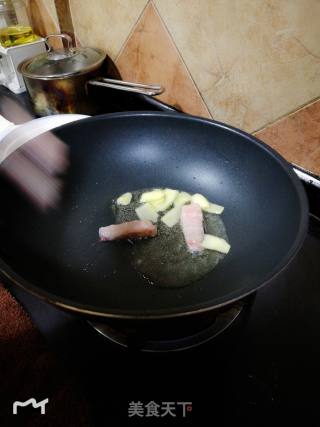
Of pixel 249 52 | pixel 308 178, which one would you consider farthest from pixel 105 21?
pixel 308 178

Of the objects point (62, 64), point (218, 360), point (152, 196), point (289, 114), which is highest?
point (62, 64)

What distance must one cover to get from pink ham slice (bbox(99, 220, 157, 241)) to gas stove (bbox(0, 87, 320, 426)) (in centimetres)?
16

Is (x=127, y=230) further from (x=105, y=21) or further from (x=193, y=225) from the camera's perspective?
(x=105, y=21)

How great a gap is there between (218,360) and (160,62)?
0.71 m

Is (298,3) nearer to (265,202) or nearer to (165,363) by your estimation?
Result: (265,202)

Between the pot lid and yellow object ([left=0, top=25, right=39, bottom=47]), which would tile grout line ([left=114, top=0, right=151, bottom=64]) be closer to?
the pot lid

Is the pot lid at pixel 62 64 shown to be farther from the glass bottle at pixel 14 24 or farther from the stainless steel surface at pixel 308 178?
the stainless steel surface at pixel 308 178

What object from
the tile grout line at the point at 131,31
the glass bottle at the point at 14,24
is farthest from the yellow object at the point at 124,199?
the glass bottle at the point at 14,24

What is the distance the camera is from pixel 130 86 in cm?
87

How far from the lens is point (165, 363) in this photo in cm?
53

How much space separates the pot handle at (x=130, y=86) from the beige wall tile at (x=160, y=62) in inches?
2.8

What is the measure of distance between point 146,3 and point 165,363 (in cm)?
79

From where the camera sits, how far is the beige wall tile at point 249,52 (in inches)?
24.0

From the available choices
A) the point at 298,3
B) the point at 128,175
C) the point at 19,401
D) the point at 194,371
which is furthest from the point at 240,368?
the point at 298,3
